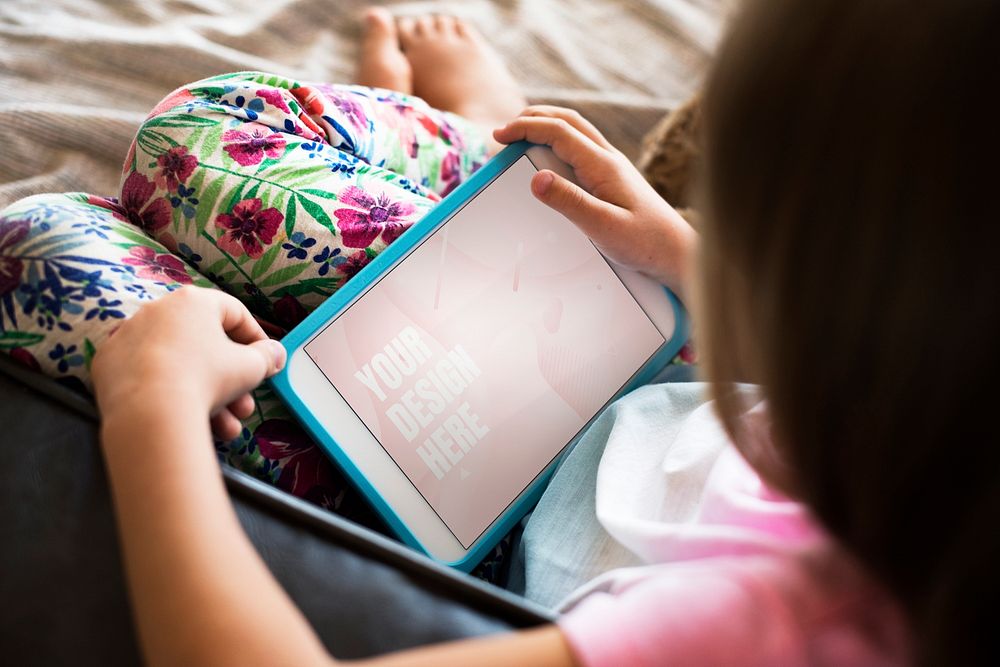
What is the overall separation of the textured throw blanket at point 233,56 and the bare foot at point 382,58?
0.08ft

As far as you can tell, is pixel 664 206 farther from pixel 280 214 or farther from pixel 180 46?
pixel 180 46

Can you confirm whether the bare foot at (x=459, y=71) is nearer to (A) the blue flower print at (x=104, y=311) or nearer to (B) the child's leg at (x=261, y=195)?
(B) the child's leg at (x=261, y=195)

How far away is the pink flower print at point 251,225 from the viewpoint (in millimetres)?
557

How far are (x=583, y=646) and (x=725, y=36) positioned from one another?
0.94 feet

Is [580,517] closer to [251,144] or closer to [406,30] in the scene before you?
[251,144]

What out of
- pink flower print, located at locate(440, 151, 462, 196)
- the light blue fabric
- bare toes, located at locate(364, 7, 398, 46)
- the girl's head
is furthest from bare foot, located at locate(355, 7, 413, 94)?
the girl's head

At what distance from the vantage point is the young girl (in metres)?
0.28

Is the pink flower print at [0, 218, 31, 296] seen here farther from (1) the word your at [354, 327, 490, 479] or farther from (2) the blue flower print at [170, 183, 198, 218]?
(1) the word your at [354, 327, 490, 479]

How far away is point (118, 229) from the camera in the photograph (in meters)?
0.54

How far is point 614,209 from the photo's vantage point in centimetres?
61

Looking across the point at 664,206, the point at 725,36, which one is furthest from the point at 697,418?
the point at 725,36

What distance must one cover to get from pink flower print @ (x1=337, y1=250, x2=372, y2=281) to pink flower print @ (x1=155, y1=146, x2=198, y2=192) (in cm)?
13

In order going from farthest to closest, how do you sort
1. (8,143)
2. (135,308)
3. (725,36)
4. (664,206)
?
1. (8,143)
2. (664,206)
3. (135,308)
4. (725,36)

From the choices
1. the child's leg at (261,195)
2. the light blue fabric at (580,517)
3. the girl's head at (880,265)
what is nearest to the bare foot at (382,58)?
the child's leg at (261,195)
